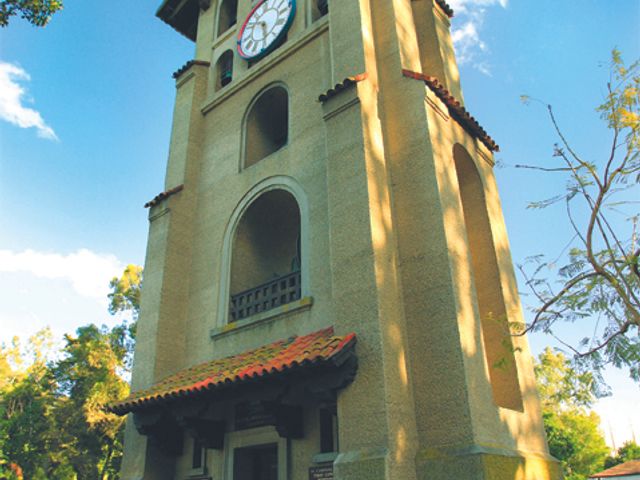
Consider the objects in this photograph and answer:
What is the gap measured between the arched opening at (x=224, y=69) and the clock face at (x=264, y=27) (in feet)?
2.70

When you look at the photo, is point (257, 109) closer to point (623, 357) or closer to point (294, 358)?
point (294, 358)

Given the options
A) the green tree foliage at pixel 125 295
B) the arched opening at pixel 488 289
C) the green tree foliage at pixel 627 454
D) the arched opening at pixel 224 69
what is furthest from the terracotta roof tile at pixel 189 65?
the green tree foliage at pixel 627 454

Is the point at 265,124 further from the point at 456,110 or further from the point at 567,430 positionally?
the point at 567,430

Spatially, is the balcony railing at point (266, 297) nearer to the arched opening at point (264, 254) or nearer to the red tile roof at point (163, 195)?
the arched opening at point (264, 254)

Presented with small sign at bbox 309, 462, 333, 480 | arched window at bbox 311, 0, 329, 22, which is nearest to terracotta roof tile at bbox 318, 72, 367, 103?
arched window at bbox 311, 0, 329, 22

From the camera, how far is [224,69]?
1493 centimetres

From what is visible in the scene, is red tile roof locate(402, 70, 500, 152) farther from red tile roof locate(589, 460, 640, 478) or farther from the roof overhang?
red tile roof locate(589, 460, 640, 478)

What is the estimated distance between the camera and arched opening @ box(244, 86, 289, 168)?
12308mm

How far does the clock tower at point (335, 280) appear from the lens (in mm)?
6625

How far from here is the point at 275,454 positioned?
29.7 ft

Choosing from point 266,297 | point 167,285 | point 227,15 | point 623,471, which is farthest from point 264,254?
point 623,471

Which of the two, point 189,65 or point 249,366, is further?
point 189,65

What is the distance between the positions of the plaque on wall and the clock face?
8.69m

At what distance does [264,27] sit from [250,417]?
9947 mm
